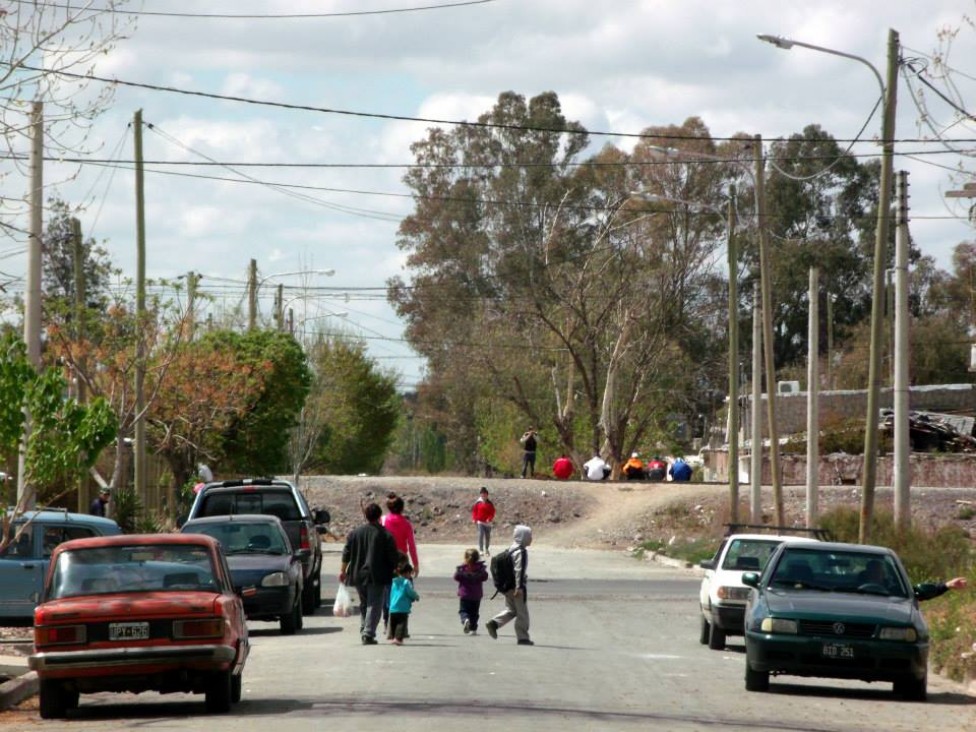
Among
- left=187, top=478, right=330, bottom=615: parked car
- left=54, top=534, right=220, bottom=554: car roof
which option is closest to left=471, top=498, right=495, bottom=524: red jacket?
left=187, top=478, right=330, bottom=615: parked car

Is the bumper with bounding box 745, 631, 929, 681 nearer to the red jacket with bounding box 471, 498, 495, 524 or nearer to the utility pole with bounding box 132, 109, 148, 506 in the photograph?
the utility pole with bounding box 132, 109, 148, 506

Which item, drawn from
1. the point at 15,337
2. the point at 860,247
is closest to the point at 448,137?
the point at 860,247

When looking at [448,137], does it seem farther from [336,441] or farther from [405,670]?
[405,670]

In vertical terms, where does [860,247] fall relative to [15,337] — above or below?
above

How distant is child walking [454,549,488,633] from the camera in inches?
901

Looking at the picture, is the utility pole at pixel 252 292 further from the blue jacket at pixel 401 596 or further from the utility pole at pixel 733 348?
the blue jacket at pixel 401 596

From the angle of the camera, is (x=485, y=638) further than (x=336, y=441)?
No

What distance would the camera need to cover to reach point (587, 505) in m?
57.6

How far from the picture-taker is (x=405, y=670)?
17766 millimetres

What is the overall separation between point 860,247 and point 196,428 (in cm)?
5131

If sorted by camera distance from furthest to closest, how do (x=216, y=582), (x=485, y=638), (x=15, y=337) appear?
1. (x=485, y=638)
2. (x=15, y=337)
3. (x=216, y=582)

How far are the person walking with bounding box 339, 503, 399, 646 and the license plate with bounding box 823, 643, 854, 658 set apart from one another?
6.38 metres

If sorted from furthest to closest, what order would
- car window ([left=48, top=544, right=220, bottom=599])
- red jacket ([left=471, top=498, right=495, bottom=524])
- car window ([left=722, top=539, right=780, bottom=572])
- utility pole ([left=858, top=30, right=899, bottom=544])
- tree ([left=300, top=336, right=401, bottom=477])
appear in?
tree ([left=300, top=336, right=401, bottom=477]), red jacket ([left=471, top=498, right=495, bottom=524]), utility pole ([left=858, top=30, right=899, bottom=544]), car window ([left=722, top=539, right=780, bottom=572]), car window ([left=48, top=544, right=220, bottom=599])

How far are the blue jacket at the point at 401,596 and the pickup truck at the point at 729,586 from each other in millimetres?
3973
